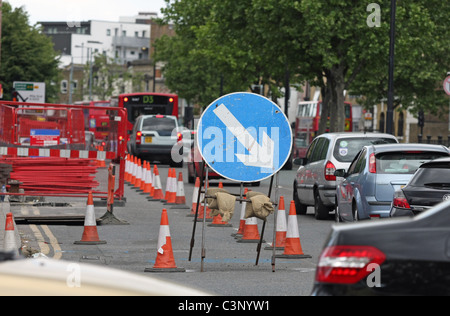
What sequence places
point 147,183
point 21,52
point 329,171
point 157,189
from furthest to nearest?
point 21,52, point 147,183, point 157,189, point 329,171

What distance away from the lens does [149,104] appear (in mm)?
56250

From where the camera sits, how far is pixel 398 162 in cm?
1656

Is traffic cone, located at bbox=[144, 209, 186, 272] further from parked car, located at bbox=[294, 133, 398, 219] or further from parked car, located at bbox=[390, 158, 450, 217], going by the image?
parked car, located at bbox=[294, 133, 398, 219]

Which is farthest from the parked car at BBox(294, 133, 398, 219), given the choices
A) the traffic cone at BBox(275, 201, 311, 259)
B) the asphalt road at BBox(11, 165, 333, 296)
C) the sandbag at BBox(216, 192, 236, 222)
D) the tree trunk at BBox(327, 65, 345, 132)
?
the tree trunk at BBox(327, 65, 345, 132)

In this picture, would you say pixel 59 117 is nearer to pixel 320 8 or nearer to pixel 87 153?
pixel 87 153

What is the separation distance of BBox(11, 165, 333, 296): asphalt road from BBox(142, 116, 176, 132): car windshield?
2443cm

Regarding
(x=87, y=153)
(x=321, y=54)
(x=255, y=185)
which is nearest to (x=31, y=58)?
(x=321, y=54)

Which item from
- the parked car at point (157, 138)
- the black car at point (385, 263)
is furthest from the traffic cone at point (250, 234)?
the parked car at point (157, 138)

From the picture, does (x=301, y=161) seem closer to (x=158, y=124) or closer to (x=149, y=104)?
(x=158, y=124)

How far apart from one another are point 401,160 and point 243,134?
5067 mm

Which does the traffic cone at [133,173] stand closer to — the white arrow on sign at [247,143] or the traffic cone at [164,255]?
the traffic cone at [164,255]

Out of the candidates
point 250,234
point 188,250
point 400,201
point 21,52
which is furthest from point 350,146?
point 21,52

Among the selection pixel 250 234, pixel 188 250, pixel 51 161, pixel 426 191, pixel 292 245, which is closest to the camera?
pixel 426 191
